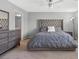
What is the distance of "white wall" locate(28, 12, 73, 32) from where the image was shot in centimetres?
817

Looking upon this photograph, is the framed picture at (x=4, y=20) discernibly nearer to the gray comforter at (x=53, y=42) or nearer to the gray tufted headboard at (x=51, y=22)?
the gray comforter at (x=53, y=42)

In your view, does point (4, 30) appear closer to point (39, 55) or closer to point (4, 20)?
point (4, 20)

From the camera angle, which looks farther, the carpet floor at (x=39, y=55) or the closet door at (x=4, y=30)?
the closet door at (x=4, y=30)

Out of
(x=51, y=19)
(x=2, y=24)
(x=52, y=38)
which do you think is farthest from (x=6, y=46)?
(x=51, y=19)

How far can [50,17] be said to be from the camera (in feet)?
27.1

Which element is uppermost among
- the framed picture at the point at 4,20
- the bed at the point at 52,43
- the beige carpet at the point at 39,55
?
the framed picture at the point at 4,20

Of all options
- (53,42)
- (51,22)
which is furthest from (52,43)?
(51,22)

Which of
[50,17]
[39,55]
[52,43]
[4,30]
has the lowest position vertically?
[39,55]

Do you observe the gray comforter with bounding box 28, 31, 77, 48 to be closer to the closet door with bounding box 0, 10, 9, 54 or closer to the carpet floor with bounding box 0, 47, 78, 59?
the carpet floor with bounding box 0, 47, 78, 59

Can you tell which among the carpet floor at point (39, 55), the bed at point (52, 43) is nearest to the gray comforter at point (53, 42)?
the bed at point (52, 43)

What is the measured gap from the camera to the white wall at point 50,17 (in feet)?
26.8

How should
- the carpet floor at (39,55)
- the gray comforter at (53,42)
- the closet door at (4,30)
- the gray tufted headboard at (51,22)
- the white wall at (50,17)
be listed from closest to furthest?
the carpet floor at (39,55)
the closet door at (4,30)
the gray comforter at (53,42)
the gray tufted headboard at (51,22)
the white wall at (50,17)

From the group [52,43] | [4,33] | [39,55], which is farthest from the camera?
[52,43]

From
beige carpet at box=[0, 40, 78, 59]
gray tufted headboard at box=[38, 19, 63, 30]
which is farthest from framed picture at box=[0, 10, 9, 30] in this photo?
gray tufted headboard at box=[38, 19, 63, 30]
